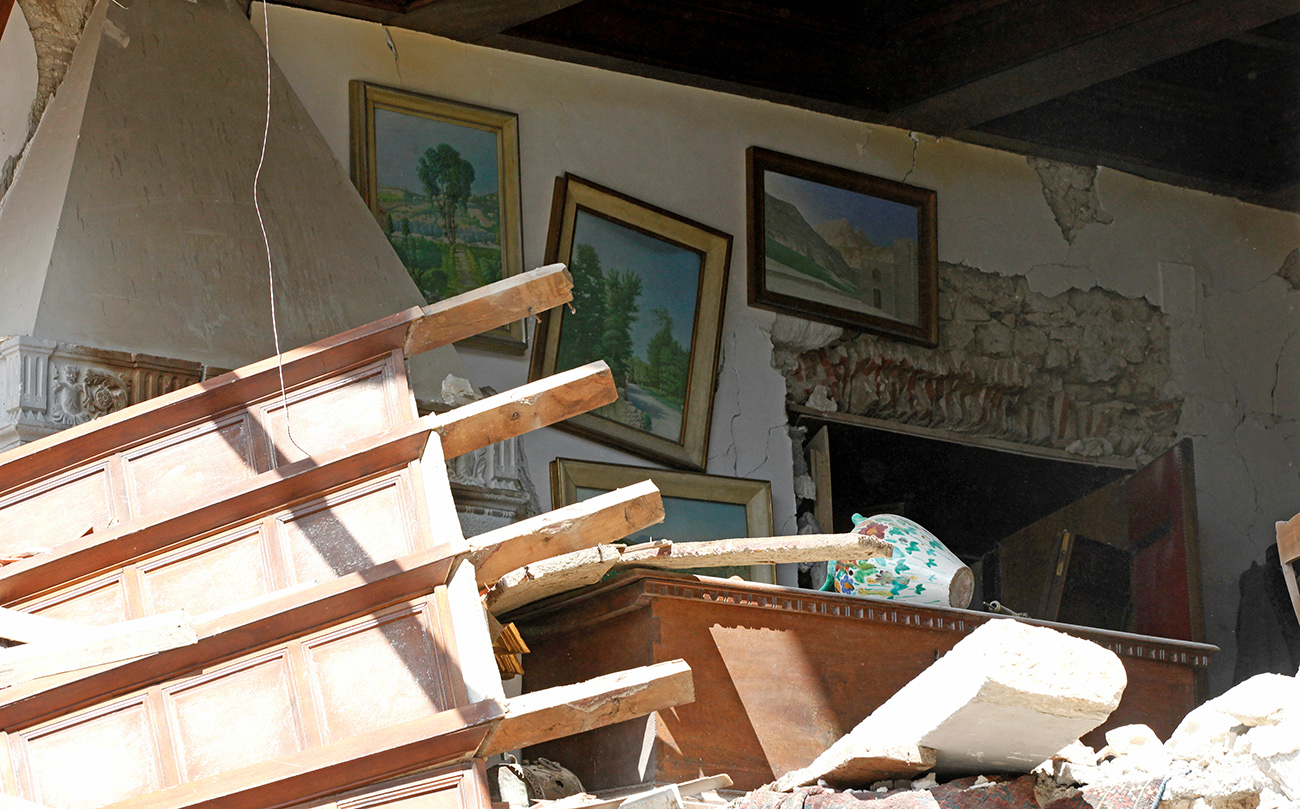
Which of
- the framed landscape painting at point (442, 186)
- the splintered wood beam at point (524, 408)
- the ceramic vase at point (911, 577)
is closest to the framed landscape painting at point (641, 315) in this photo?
the framed landscape painting at point (442, 186)

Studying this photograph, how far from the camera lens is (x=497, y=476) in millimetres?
4941

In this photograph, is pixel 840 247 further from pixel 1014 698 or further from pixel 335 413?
pixel 1014 698

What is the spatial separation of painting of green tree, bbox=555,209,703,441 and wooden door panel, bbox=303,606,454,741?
294 cm

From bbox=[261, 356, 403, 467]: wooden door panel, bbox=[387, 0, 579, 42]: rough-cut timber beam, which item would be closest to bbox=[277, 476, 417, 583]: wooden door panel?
bbox=[261, 356, 403, 467]: wooden door panel

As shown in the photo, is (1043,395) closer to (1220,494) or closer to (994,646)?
(1220,494)

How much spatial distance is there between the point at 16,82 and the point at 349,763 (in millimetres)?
3347

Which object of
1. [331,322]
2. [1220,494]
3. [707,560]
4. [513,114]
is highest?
[513,114]

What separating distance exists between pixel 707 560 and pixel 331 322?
1513 mm

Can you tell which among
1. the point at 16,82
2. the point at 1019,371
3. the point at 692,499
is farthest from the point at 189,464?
the point at 1019,371

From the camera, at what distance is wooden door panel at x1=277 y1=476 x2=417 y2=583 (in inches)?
138

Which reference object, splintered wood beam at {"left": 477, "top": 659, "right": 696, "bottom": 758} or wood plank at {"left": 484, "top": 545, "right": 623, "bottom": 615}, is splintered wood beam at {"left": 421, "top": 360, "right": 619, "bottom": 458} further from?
splintered wood beam at {"left": 477, "top": 659, "right": 696, "bottom": 758}

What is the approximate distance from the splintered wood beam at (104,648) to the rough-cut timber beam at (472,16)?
12.4 ft

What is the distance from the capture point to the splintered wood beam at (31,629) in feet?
9.68

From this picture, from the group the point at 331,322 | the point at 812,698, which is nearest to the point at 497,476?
the point at 331,322
